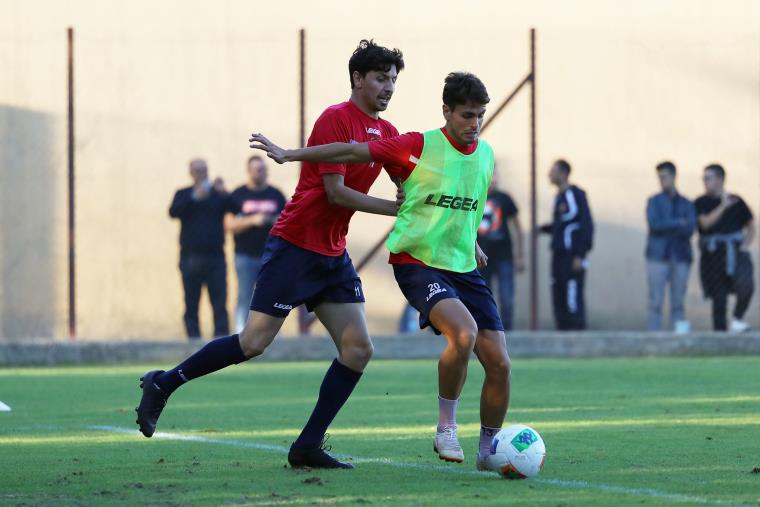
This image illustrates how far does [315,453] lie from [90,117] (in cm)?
1134

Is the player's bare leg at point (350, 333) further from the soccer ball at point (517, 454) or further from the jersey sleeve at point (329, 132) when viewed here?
the soccer ball at point (517, 454)

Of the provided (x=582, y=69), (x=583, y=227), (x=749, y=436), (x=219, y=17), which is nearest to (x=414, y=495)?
(x=749, y=436)

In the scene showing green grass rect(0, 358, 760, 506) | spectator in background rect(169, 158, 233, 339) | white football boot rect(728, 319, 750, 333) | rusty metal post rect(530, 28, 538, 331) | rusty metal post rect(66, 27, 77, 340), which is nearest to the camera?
green grass rect(0, 358, 760, 506)

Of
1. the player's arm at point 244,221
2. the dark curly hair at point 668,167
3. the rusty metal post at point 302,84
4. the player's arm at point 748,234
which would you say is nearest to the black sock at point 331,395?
the player's arm at point 244,221

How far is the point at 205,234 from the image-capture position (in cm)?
1677

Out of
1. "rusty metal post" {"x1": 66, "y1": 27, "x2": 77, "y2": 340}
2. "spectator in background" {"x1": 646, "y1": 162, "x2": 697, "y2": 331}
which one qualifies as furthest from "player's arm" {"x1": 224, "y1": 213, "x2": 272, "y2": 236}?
"spectator in background" {"x1": 646, "y1": 162, "x2": 697, "y2": 331}

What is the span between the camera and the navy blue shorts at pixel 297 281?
24.3 ft

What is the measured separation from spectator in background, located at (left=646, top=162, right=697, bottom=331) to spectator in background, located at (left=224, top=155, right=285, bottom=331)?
165 inches

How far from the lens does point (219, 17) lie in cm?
1939

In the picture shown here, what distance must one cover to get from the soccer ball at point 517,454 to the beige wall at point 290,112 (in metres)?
10.3

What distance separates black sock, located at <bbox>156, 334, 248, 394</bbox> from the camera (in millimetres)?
7441

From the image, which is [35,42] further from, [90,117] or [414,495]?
[414,495]

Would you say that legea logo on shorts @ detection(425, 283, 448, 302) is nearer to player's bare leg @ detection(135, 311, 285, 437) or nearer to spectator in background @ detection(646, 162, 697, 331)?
player's bare leg @ detection(135, 311, 285, 437)

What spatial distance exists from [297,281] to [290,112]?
1157cm
